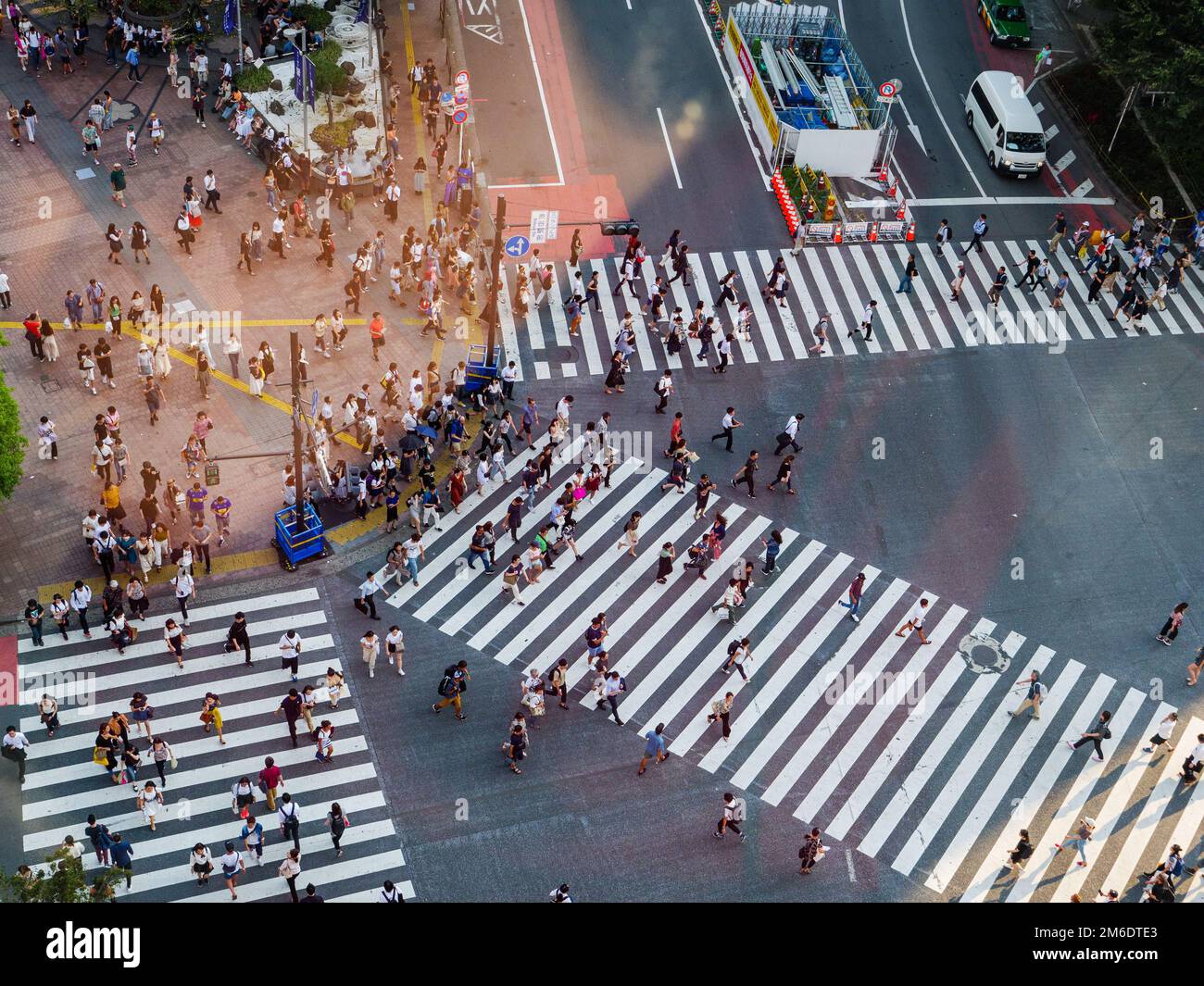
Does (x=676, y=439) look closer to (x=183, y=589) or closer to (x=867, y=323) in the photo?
(x=867, y=323)

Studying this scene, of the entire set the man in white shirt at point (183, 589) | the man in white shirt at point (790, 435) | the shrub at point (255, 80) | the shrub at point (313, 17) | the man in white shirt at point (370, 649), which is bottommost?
the man in white shirt at point (370, 649)

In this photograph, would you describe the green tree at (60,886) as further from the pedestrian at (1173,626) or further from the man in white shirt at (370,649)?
the pedestrian at (1173,626)

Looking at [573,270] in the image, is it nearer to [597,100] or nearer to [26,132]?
[597,100]

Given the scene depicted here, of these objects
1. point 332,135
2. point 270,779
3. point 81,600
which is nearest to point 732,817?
point 270,779

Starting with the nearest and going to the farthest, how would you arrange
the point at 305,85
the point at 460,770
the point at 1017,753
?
the point at 460,770 < the point at 1017,753 < the point at 305,85

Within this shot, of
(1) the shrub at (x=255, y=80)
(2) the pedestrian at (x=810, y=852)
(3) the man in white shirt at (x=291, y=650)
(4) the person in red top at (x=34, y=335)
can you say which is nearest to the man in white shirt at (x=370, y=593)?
(3) the man in white shirt at (x=291, y=650)

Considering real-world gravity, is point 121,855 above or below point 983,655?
below

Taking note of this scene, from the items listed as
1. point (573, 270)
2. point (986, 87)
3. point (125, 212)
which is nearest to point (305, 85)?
point (125, 212)
